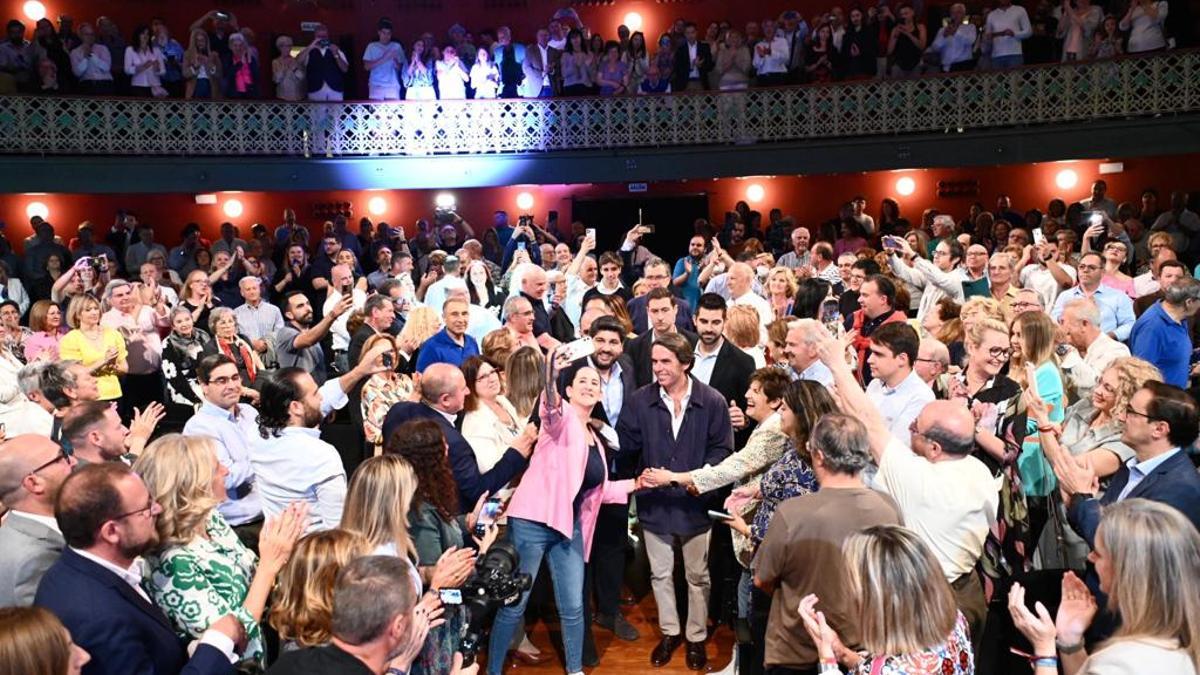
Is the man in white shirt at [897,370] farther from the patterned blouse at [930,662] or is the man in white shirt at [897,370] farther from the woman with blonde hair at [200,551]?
the woman with blonde hair at [200,551]

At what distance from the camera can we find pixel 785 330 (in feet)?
23.8

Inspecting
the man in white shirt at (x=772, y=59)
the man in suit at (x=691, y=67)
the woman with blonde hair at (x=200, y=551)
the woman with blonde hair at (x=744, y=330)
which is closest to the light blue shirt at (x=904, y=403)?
the woman with blonde hair at (x=744, y=330)

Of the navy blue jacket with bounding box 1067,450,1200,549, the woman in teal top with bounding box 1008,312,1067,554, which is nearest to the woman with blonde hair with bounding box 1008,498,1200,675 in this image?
the navy blue jacket with bounding box 1067,450,1200,549

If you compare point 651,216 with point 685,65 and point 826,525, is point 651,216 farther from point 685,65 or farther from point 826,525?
point 826,525

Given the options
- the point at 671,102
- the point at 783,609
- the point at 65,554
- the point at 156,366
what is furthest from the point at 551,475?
the point at 671,102

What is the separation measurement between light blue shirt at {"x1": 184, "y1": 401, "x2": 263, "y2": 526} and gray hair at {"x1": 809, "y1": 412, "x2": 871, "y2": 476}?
276 centimetres

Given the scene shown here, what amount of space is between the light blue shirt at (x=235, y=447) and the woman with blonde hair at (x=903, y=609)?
3139 millimetres

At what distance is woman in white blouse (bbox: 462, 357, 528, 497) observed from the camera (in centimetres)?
620

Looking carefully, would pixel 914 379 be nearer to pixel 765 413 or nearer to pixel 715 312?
pixel 765 413

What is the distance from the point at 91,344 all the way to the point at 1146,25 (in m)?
14.6

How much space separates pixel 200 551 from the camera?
13.2ft

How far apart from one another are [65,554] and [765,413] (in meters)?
3.60

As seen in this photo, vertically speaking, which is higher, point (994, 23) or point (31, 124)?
point (994, 23)

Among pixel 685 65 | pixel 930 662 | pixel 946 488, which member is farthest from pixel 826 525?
pixel 685 65
